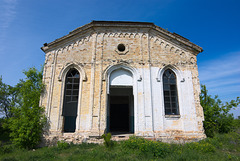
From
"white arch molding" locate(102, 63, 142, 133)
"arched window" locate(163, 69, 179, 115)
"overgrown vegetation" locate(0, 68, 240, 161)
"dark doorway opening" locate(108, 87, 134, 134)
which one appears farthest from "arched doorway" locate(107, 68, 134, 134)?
"overgrown vegetation" locate(0, 68, 240, 161)

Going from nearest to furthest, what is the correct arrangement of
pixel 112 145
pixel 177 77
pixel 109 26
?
pixel 112 145, pixel 177 77, pixel 109 26

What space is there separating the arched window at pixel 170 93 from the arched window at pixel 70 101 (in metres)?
6.15

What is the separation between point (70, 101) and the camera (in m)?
9.50

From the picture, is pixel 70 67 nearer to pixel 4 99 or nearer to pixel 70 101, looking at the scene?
pixel 70 101

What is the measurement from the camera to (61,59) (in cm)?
1022

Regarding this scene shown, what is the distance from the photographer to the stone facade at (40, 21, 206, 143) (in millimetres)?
8938

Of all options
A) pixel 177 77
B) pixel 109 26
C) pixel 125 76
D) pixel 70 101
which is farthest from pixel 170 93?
pixel 70 101

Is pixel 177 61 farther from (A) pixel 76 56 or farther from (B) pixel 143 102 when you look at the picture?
(A) pixel 76 56

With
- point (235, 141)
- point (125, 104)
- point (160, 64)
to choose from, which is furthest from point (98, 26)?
point (235, 141)

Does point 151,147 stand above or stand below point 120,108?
below

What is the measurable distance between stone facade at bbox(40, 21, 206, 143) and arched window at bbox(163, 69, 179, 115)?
10.6 inches

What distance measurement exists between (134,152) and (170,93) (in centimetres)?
492

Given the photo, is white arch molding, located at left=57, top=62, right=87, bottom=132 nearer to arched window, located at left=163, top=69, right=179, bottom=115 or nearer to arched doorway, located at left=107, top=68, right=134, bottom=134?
arched doorway, located at left=107, top=68, right=134, bottom=134

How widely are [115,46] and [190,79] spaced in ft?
19.2
